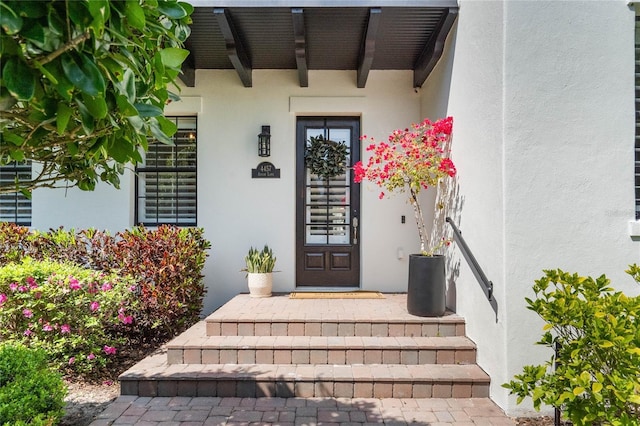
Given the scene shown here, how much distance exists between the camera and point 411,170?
3.47 meters

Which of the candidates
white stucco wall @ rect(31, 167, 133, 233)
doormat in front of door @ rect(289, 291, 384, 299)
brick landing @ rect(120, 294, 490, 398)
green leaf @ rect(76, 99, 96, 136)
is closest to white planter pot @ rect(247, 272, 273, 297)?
→ doormat in front of door @ rect(289, 291, 384, 299)

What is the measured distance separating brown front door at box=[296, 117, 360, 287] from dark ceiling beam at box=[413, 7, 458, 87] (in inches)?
38.4

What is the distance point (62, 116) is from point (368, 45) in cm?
357

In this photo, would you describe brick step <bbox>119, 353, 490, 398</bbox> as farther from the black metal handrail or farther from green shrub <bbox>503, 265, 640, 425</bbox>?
green shrub <bbox>503, 265, 640, 425</bbox>

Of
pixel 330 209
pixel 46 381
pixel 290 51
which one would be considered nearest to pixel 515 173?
pixel 330 209

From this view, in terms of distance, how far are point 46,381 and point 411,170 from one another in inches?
127

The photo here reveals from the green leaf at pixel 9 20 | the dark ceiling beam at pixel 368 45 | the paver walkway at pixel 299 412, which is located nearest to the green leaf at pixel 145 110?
the green leaf at pixel 9 20

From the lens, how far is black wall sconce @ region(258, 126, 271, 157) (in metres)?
4.74

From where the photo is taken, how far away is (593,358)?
1985mm

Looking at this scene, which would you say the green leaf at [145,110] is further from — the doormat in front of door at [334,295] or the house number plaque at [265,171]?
the house number plaque at [265,171]

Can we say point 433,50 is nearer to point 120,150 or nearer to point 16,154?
point 120,150

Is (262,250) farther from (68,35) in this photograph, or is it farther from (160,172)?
(68,35)

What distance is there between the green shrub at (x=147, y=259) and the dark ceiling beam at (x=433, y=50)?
11.3 ft

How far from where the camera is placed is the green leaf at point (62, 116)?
A: 98cm
